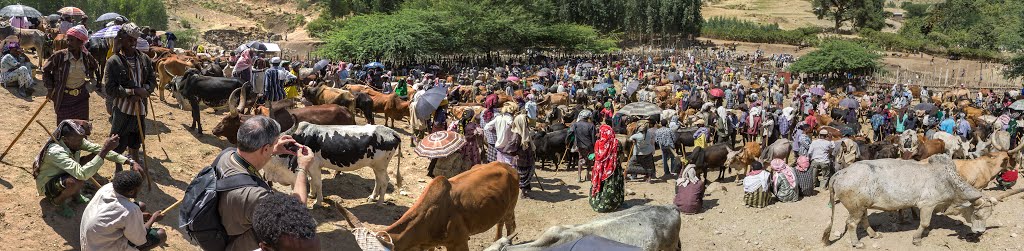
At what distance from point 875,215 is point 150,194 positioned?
10133 millimetres

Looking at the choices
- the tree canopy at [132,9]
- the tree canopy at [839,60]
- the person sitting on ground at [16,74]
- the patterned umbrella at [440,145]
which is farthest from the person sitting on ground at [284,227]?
the tree canopy at [132,9]

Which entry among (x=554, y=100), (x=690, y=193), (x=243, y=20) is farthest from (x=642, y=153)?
(x=243, y=20)

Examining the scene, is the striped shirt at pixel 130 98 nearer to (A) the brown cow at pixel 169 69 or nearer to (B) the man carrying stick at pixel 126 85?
(B) the man carrying stick at pixel 126 85

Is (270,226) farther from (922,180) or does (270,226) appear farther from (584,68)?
(584,68)

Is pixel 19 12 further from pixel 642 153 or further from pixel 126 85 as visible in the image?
pixel 642 153

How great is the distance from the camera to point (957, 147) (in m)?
15.4

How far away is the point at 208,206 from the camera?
4.03 meters

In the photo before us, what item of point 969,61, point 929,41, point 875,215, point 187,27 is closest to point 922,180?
point 875,215

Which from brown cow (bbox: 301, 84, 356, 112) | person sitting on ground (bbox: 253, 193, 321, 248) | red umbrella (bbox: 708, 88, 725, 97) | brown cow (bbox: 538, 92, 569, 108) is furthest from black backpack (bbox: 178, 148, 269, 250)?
red umbrella (bbox: 708, 88, 725, 97)

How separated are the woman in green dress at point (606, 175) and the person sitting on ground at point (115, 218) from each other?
7.81 meters

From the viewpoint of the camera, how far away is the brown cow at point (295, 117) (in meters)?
10.5

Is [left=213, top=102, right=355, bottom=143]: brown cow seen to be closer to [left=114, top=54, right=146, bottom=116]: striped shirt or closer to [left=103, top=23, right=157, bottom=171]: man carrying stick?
[left=103, top=23, right=157, bottom=171]: man carrying stick

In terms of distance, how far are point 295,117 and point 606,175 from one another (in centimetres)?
501

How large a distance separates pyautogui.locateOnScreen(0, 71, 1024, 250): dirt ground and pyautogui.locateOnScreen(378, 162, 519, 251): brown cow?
126 centimetres
